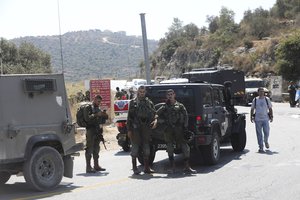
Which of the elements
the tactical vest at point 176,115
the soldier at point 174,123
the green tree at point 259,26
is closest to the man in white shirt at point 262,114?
the soldier at point 174,123

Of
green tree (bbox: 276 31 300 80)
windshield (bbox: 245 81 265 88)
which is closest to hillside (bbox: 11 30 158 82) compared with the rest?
green tree (bbox: 276 31 300 80)

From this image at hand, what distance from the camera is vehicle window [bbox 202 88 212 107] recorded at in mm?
11968

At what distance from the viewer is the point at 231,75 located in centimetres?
3000

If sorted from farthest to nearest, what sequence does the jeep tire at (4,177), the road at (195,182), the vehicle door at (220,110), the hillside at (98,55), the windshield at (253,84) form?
the hillside at (98,55), the windshield at (253,84), the vehicle door at (220,110), the jeep tire at (4,177), the road at (195,182)

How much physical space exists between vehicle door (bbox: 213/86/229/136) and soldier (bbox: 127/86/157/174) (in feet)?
6.62

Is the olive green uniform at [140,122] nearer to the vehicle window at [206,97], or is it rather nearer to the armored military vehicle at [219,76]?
the vehicle window at [206,97]

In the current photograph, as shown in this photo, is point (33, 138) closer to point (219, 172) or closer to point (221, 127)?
point (219, 172)

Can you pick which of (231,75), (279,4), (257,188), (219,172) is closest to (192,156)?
(219,172)

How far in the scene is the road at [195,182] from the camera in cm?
877

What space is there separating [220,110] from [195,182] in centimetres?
325

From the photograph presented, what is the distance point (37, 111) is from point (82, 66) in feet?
348

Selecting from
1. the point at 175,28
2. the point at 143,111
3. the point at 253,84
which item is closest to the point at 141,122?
the point at 143,111

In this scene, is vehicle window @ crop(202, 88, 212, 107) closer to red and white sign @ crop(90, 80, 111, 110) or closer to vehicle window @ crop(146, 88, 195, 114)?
vehicle window @ crop(146, 88, 195, 114)

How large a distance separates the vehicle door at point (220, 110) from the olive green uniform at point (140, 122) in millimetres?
2037
